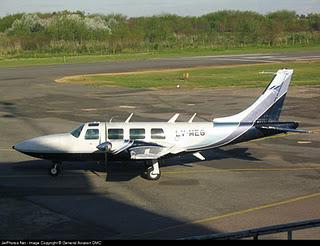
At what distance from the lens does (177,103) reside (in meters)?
47.4

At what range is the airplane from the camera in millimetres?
21938

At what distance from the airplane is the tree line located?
101955 millimetres

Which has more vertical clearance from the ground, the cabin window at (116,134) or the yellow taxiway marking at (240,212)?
the cabin window at (116,134)

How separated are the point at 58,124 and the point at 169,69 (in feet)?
147

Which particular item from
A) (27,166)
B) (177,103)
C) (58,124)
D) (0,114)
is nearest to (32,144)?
(27,166)

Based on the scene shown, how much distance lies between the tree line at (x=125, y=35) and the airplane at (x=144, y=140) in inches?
4014

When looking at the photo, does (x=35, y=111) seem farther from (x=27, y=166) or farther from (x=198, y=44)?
(x=198, y=44)

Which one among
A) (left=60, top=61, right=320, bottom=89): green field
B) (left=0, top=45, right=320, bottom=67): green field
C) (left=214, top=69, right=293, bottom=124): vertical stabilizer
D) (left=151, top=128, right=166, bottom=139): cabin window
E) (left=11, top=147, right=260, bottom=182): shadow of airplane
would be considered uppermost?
(left=214, top=69, right=293, bottom=124): vertical stabilizer

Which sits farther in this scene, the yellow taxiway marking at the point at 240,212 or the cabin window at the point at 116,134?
the cabin window at the point at 116,134

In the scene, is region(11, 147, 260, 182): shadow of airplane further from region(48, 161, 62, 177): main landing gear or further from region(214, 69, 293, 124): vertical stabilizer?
region(214, 69, 293, 124): vertical stabilizer

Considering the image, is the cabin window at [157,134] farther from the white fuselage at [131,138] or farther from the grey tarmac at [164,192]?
the grey tarmac at [164,192]

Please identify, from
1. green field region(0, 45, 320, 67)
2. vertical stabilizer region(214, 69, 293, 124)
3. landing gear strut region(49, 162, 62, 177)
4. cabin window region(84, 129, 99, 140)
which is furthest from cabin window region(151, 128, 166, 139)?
green field region(0, 45, 320, 67)

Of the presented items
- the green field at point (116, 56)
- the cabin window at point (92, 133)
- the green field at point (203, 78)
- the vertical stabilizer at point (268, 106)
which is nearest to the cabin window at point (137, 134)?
the cabin window at point (92, 133)

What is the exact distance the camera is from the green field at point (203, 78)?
6119 cm
